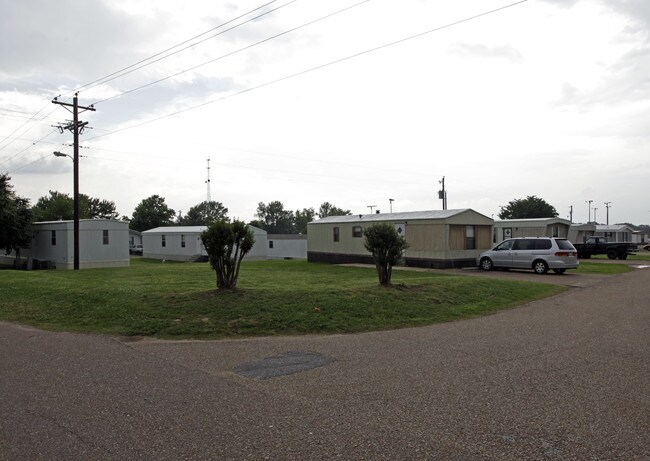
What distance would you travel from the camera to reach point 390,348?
7441 millimetres

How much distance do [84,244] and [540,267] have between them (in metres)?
24.1

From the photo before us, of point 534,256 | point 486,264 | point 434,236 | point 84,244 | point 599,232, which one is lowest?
point 486,264

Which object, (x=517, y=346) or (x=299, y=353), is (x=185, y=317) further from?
(x=517, y=346)

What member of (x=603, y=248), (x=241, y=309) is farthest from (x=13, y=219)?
(x=603, y=248)

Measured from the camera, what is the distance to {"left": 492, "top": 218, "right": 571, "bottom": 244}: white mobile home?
33906 mm

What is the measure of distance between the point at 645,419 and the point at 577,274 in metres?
18.4

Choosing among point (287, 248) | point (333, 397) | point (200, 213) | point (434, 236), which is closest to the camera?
point (333, 397)

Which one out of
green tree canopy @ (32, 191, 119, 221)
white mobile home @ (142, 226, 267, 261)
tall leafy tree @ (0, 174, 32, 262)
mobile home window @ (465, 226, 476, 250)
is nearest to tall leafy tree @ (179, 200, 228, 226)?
green tree canopy @ (32, 191, 119, 221)

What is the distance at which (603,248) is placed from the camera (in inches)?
1364

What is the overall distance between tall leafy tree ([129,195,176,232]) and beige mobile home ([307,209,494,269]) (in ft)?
200

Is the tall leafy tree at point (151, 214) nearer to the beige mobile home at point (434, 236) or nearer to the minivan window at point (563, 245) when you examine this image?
the beige mobile home at point (434, 236)

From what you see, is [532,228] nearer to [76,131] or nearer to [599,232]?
[599,232]

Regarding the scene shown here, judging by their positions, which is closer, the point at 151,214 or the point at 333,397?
the point at 333,397

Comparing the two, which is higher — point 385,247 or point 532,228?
point 532,228
